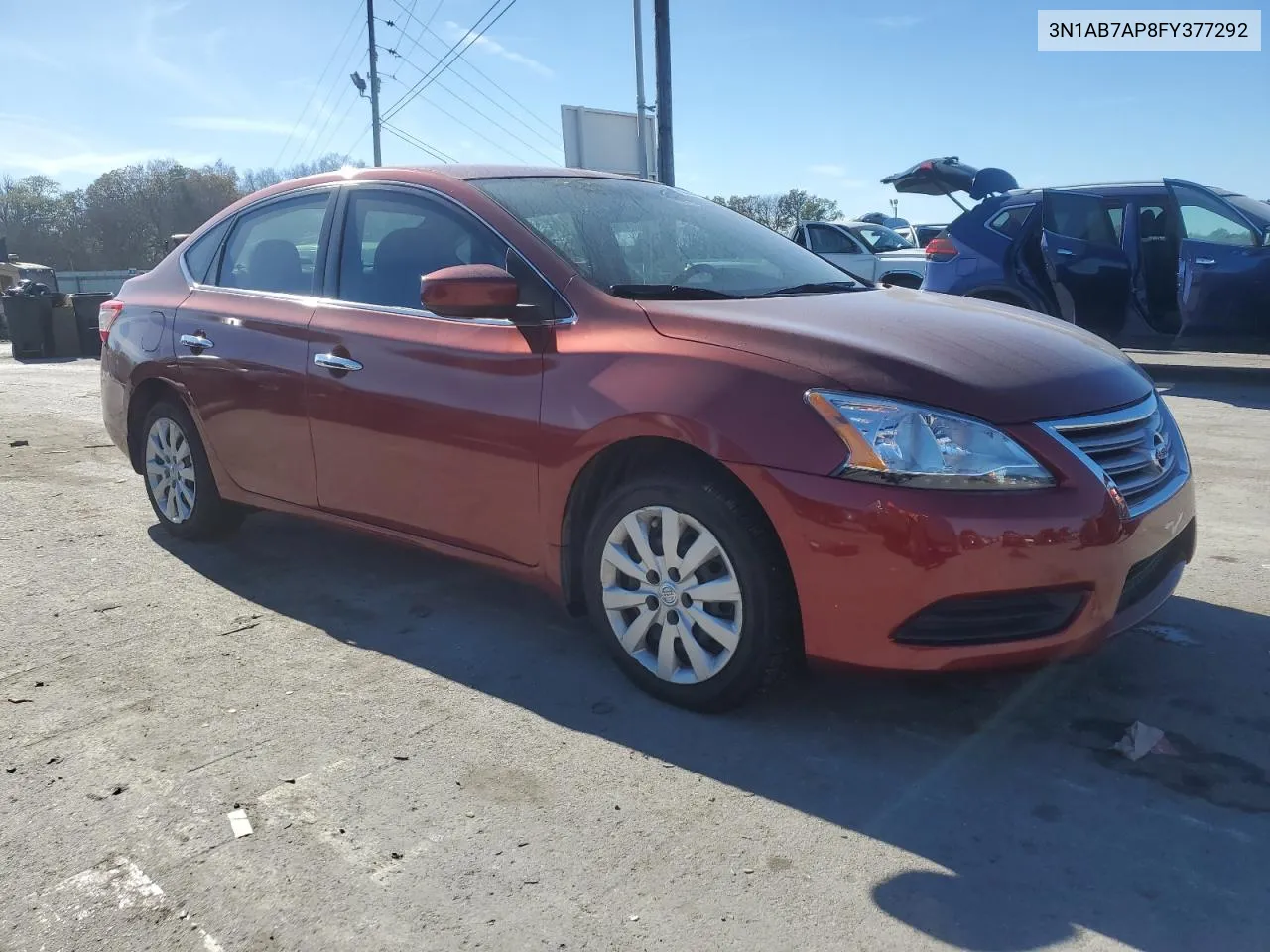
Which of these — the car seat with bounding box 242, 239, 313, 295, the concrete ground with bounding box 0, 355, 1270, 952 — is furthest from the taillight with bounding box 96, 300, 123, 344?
the concrete ground with bounding box 0, 355, 1270, 952

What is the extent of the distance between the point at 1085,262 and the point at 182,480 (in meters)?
8.37

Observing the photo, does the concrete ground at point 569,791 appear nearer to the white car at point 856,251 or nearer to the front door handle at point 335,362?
the front door handle at point 335,362

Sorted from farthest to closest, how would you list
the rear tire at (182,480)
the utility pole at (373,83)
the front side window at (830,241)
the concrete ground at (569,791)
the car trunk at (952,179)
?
1. the utility pole at (373,83)
2. the front side window at (830,241)
3. the car trunk at (952,179)
4. the rear tire at (182,480)
5. the concrete ground at (569,791)

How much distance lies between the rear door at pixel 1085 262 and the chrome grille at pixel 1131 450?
24.0 feet

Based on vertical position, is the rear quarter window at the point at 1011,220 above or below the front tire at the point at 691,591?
above

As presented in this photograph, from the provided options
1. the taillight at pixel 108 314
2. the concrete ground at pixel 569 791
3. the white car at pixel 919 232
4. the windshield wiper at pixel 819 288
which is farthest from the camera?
the white car at pixel 919 232

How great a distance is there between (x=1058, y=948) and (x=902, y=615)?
0.90 m

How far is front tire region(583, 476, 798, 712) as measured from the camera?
9.95 ft

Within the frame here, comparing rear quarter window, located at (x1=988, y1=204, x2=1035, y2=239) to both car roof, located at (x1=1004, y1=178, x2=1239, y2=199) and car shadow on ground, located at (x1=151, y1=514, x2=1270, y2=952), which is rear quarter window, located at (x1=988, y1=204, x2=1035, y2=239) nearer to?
car roof, located at (x1=1004, y1=178, x2=1239, y2=199)

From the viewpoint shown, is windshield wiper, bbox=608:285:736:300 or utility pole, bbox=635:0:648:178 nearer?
windshield wiper, bbox=608:285:736:300

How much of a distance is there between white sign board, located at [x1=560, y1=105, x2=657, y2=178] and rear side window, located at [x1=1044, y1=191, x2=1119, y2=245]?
1144 cm

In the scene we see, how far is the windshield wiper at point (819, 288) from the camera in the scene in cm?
378

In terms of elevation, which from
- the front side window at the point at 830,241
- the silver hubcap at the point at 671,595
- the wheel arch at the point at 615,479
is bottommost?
the silver hubcap at the point at 671,595

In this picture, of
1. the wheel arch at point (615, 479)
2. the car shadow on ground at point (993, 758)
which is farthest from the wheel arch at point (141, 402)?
the wheel arch at point (615, 479)
